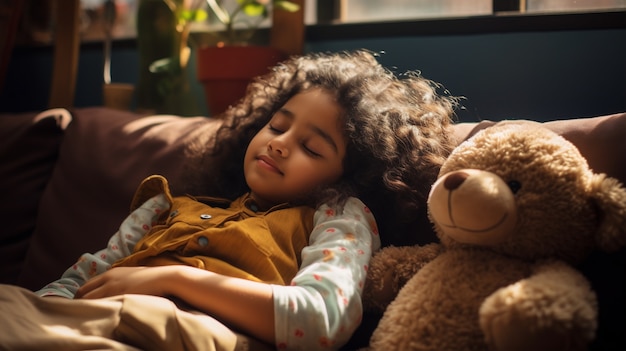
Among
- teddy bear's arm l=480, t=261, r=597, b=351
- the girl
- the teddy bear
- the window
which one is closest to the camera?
teddy bear's arm l=480, t=261, r=597, b=351

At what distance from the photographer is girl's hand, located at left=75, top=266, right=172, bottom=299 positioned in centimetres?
97

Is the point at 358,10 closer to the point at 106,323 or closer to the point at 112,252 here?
the point at 112,252

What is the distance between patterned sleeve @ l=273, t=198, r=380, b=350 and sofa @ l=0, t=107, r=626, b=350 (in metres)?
0.54

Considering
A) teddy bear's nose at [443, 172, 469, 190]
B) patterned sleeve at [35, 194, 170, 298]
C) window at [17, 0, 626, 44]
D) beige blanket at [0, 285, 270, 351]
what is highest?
window at [17, 0, 626, 44]

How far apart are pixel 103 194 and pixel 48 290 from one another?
16.9 inches

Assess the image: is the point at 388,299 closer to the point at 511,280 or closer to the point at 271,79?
the point at 511,280

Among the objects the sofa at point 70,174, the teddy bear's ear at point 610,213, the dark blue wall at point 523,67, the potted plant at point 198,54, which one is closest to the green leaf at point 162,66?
the potted plant at point 198,54

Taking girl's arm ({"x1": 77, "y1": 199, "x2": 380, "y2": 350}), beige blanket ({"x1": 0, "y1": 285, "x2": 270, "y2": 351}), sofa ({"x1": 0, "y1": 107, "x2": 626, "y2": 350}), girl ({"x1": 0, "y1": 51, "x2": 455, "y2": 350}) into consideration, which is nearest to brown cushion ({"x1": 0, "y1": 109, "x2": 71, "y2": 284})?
sofa ({"x1": 0, "y1": 107, "x2": 626, "y2": 350})

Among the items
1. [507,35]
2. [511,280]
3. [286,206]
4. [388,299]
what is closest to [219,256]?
[286,206]

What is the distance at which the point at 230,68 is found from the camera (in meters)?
1.79

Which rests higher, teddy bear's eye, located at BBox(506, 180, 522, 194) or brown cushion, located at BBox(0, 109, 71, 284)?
teddy bear's eye, located at BBox(506, 180, 522, 194)

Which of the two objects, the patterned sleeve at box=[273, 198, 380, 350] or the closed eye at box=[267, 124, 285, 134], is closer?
the patterned sleeve at box=[273, 198, 380, 350]

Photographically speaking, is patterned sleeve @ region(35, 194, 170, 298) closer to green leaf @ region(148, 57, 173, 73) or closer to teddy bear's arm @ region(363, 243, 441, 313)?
teddy bear's arm @ region(363, 243, 441, 313)

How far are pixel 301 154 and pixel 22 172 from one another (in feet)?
2.87
